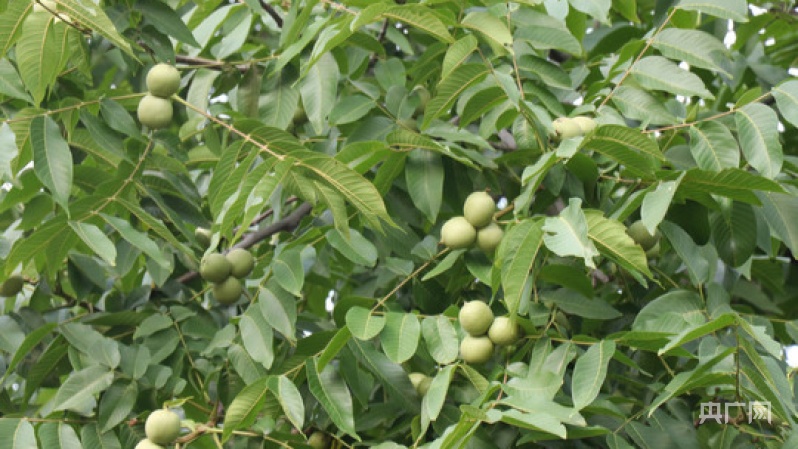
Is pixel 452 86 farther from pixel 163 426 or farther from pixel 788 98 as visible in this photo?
pixel 163 426

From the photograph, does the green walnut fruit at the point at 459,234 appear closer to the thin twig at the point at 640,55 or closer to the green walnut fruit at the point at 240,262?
the thin twig at the point at 640,55

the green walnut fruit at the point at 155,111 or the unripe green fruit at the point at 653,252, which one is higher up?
the green walnut fruit at the point at 155,111

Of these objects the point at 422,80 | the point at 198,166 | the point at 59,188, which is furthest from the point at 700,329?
the point at 198,166

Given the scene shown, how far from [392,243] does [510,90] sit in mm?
495

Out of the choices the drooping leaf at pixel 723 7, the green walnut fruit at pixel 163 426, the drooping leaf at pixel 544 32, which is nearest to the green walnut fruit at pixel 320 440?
the green walnut fruit at pixel 163 426

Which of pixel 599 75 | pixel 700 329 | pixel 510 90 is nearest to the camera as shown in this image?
pixel 700 329

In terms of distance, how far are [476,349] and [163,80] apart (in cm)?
89

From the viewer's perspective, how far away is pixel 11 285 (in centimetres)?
249

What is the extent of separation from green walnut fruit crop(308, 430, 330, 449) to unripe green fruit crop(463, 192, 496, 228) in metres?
0.58

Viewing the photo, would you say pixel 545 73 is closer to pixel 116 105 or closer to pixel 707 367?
pixel 707 367

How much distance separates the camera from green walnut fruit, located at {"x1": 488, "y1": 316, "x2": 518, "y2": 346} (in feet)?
6.31

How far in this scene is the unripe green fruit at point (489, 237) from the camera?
1996 millimetres

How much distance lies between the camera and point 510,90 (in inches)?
75.6

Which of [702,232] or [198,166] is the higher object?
[702,232]
